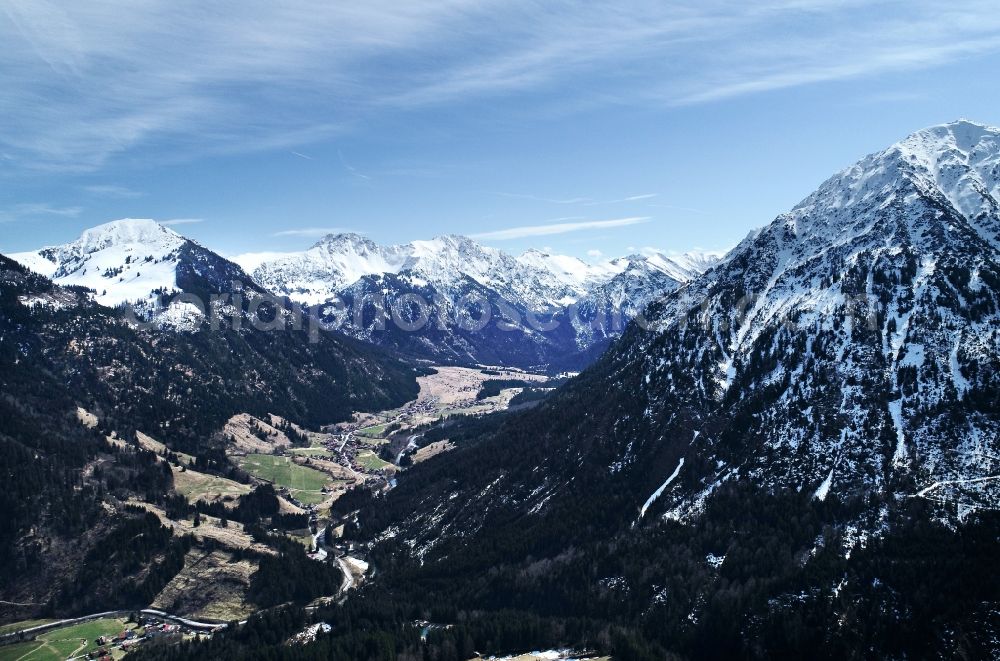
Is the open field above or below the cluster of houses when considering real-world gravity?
above

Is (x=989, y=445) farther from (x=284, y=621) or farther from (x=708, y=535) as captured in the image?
(x=284, y=621)

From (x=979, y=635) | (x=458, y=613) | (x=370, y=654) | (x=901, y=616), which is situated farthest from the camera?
(x=458, y=613)

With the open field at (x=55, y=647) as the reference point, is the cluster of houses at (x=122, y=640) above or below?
below

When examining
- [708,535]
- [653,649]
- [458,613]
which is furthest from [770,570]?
[458,613]

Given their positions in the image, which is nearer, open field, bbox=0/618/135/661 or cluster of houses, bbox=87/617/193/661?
cluster of houses, bbox=87/617/193/661

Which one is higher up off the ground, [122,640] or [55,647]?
[55,647]

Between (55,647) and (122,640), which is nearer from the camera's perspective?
(55,647)

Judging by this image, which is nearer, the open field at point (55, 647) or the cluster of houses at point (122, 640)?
the cluster of houses at point (122, 640)

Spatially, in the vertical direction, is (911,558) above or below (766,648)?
above
